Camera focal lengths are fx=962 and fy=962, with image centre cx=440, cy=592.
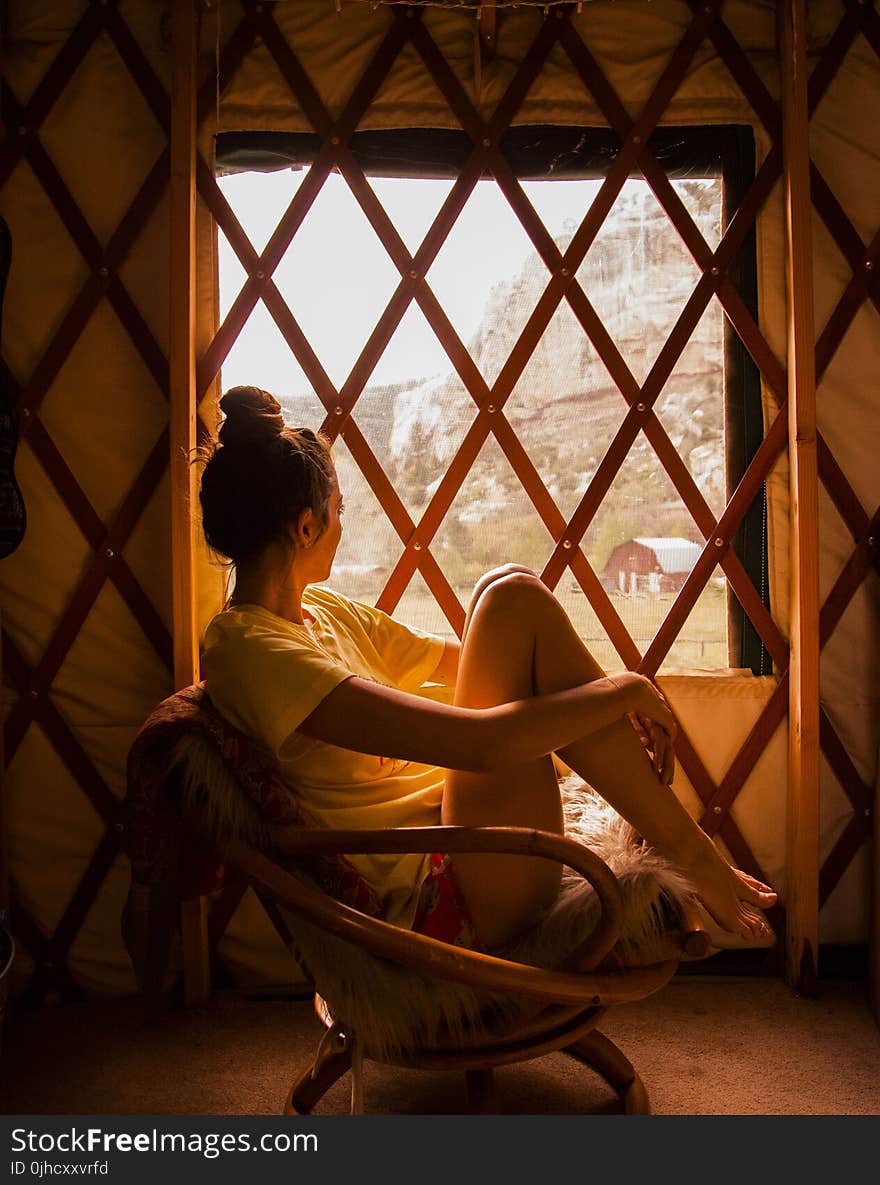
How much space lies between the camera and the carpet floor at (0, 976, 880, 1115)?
152 centimetres

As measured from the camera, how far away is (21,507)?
174 cm

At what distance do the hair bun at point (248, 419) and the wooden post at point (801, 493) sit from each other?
1016 mm

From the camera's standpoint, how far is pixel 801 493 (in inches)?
70.7

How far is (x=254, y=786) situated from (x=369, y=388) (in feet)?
3.10

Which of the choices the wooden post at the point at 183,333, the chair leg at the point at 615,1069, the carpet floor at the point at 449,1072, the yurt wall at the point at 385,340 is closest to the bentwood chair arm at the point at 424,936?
the chair leg at the point at 615,1069

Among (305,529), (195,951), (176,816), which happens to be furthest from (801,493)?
(195,951)

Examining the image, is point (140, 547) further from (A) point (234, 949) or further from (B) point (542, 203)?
(B) point (542, 203)

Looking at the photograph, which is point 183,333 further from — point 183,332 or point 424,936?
point 424,936

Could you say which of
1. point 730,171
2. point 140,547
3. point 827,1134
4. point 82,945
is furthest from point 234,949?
point 730,171

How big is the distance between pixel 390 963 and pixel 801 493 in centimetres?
114

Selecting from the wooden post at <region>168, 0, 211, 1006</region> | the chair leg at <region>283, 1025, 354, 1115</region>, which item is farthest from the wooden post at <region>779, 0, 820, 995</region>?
the wooden post at <region>168, 0, 211, 1006</region>

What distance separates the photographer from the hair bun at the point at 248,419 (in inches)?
51.0

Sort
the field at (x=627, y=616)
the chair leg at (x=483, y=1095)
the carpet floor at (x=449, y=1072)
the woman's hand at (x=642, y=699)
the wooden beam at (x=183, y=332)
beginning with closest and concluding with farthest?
the woman's hand at (x=642, y=699) → the chair leg at (x=483, y=1095) → the carpet floor at (x=449, y=1072) → the wooden beam at (x=183, y=332) → the field at (x=627, y=616)

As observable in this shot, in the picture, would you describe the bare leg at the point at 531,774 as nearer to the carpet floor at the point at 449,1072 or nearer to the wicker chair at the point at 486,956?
the wicker chair at the point at 486,956
